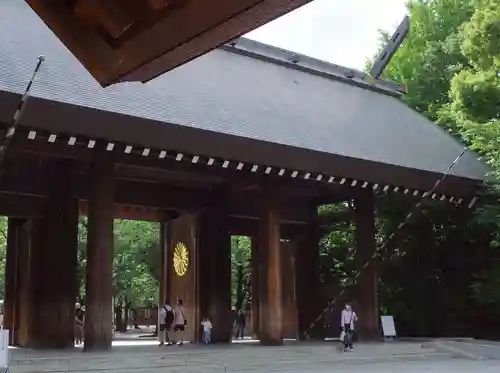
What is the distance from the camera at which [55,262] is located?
1434cm

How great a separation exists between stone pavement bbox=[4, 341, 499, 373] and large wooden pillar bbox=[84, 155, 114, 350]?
1.40 ft

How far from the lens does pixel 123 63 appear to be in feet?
9.27

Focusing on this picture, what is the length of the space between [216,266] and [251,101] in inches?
169

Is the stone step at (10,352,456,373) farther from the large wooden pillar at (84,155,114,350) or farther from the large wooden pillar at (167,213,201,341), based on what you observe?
the large wooden pillar at (167,213,201,341)

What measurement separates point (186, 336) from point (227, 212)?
332 centimetres

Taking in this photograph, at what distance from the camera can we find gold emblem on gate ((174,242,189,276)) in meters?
17.2

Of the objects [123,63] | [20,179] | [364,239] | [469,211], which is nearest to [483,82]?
[469,211]

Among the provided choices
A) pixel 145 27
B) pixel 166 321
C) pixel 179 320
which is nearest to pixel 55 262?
pixel 166 321

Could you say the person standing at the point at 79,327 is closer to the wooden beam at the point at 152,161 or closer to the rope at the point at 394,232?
the wooden beam at the point at 152,161

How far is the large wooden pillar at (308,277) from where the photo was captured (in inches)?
746

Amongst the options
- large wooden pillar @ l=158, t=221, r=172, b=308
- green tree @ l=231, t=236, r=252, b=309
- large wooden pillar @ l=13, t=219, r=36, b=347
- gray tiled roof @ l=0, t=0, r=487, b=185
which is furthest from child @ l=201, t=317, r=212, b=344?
green tree @ l=231, t=236, r=252, b=309

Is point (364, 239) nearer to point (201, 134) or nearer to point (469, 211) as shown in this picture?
point (469, 211)

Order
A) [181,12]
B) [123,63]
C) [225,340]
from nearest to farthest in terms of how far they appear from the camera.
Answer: [181,12] < [123,63] < [225,340]

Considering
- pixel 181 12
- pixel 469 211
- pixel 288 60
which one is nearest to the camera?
pixel 181 12
